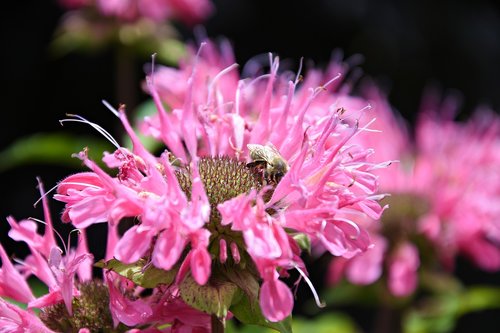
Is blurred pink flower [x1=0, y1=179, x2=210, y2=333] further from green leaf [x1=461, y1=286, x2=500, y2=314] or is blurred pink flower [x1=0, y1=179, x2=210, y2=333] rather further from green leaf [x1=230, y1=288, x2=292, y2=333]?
green leaf [x1=461, y1=286, x2=500, y2=314]

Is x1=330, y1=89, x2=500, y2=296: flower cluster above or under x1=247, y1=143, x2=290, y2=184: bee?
under

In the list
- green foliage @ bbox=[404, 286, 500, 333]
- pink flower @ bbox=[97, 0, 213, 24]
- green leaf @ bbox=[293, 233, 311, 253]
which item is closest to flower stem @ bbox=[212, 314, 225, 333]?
green leaf @ bbox=[293, 233, 311, 253]

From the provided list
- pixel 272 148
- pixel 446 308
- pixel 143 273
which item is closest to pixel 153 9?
pixel 446 308

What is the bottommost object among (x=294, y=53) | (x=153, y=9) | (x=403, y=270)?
(x=294, y=53)

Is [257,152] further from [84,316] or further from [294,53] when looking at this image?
[294,53]

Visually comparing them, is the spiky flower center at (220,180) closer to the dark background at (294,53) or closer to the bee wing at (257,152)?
the bee wing at (257,152)

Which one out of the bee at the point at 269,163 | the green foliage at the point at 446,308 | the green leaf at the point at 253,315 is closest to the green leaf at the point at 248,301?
the green leaf at the point at 253,315
